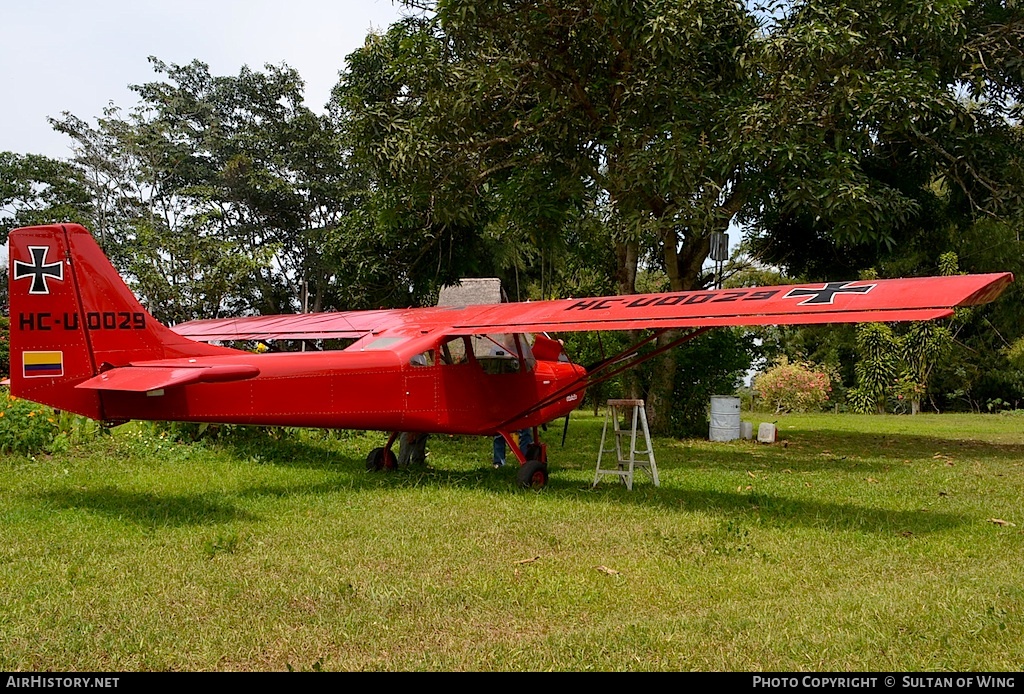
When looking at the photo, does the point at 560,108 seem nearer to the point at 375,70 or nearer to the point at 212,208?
the point at 375,70

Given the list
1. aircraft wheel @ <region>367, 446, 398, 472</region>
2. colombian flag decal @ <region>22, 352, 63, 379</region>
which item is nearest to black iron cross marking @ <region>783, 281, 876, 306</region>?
aircraft wheel @ <region>367, 446, 398, 472</region>

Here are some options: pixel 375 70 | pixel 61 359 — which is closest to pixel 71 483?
pixel 61 359

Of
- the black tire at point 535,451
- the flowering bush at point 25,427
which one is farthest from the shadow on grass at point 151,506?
the black tire at point 535,451

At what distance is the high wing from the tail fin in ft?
10.9

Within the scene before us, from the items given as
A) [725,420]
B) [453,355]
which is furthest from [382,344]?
[725,420]

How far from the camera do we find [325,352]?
8.80 metres

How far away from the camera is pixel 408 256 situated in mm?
17984

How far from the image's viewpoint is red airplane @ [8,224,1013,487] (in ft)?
24.1

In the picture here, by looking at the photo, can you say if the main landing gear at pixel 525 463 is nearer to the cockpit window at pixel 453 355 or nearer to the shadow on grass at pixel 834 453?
the cockpit window at pixel 453 355

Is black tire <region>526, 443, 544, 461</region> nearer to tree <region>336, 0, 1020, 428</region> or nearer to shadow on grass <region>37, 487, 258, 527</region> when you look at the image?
shadow on grass <region>37, 487, 258, 527</region>

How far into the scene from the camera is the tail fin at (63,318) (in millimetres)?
7668

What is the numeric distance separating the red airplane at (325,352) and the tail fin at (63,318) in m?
0.01

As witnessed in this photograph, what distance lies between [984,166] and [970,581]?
1225cm

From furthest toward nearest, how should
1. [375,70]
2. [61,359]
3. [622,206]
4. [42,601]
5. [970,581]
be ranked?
[375,70] < [622,206] < [61,359] < [970,581] < [42,601]
